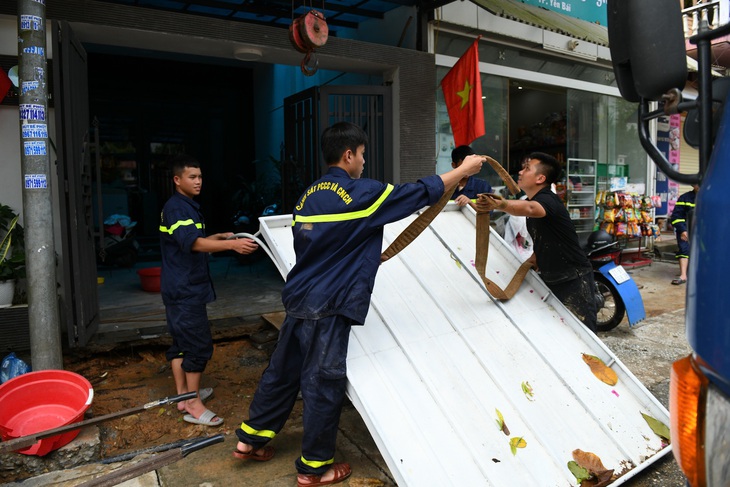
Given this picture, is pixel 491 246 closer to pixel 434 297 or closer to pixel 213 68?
pixel 434 297

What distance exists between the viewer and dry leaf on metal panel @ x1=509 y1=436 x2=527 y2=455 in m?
2.51

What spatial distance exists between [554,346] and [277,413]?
1.75 m

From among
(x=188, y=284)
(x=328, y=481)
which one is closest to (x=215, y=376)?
(x=188, y=284)

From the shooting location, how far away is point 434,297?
3268 mm

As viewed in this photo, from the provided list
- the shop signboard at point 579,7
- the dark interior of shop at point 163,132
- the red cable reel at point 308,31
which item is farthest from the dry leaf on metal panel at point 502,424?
the dark interior of shop at point 163,132

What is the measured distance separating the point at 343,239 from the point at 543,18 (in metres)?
5.51

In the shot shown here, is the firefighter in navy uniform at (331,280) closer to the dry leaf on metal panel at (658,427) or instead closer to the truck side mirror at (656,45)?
the truck side mirror at (656,45)

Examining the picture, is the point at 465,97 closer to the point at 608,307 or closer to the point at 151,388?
the point at 608,307

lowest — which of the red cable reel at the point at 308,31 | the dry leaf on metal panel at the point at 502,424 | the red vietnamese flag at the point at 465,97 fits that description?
the dry leaf on metal panel at the point at 502,424

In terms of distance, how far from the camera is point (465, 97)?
20.5ft

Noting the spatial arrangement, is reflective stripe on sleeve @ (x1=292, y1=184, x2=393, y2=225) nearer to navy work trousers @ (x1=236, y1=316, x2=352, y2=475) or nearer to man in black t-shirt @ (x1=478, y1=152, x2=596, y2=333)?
navy work trousers @ (x1=236, y1=316, x2=352, y2=475)

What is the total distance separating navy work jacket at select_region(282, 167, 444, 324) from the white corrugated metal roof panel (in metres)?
0.37

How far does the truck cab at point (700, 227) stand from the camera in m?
1.21

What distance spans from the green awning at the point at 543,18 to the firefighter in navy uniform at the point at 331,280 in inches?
171
